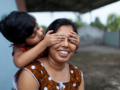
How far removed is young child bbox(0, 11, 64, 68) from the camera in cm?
95

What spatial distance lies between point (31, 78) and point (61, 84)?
31 cm

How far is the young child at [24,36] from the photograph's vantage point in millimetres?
949

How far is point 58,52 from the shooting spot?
102 cm

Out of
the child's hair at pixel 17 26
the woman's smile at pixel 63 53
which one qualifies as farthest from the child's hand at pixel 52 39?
the child's hair at pixel 17 26

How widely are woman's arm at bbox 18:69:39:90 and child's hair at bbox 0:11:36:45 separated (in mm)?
354

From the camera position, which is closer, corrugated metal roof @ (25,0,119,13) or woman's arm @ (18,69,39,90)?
woman's arm @ (18,69,39,90)

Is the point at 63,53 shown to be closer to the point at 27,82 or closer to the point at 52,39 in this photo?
the point at 52,39

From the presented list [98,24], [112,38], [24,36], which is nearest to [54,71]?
[24,36]

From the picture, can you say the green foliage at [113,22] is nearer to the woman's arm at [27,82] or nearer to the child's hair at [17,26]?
the child's hair at [17,26]

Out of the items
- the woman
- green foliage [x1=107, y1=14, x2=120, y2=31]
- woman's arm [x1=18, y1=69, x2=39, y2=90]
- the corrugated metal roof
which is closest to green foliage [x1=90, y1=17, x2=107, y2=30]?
green foliage [x1=107, y1=14, x2=120, y2=31]

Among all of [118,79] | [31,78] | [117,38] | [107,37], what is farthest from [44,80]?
[107,37]

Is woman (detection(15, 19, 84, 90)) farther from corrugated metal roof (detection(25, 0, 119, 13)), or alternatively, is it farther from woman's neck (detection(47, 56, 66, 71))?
corrugated metal roof (detection(25, 0, 119, 13))

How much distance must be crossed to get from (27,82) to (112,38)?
11.6 metres

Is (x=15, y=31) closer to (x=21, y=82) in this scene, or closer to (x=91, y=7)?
(x=21, y=82)
